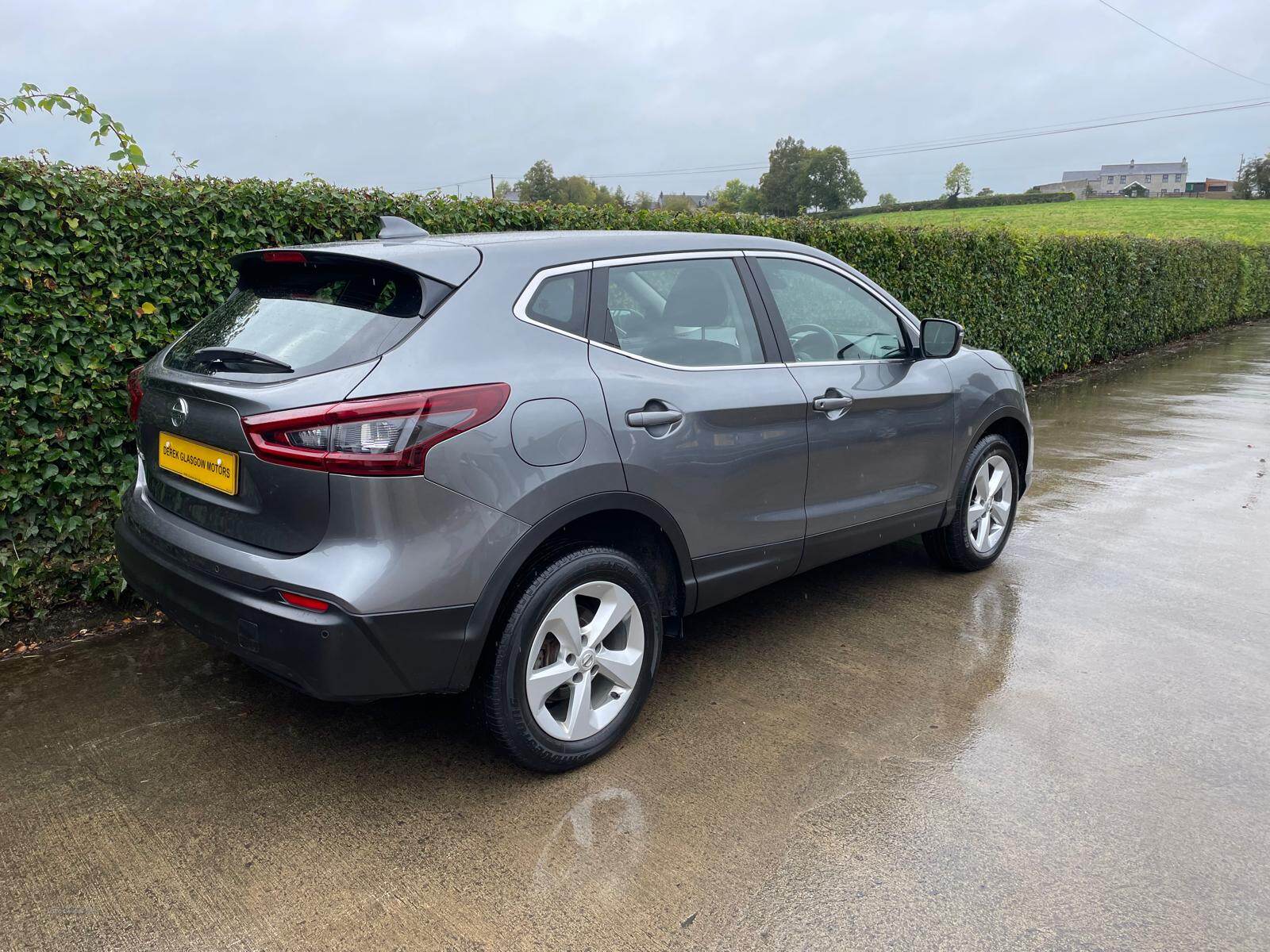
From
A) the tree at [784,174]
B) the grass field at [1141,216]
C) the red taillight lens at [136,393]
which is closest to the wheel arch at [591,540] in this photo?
the red taillight lens at [136,393]

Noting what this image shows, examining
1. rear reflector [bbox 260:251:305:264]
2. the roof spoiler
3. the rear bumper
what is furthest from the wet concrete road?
the roof spoiler

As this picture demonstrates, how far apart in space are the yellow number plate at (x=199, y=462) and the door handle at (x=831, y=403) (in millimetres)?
2132

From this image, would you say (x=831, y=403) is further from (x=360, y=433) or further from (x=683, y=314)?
(x=360, y=433)

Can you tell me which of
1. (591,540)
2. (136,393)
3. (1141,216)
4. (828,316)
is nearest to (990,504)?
(828,316)

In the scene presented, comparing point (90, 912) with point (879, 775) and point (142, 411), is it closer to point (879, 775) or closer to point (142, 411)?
point (142, 411)

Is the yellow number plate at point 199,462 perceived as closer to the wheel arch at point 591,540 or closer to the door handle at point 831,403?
the wheel arch at point 591,540

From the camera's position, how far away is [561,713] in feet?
10.1

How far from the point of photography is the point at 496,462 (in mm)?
2633

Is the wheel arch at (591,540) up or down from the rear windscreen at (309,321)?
down

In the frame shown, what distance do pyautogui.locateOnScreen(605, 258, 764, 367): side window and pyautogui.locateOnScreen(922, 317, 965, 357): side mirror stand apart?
3.70 feet

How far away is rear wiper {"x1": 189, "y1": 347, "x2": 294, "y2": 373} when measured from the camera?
2699mm

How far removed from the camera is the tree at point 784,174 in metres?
81.0

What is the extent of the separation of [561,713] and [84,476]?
2.58 m

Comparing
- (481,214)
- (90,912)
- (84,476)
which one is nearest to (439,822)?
(90,912)
